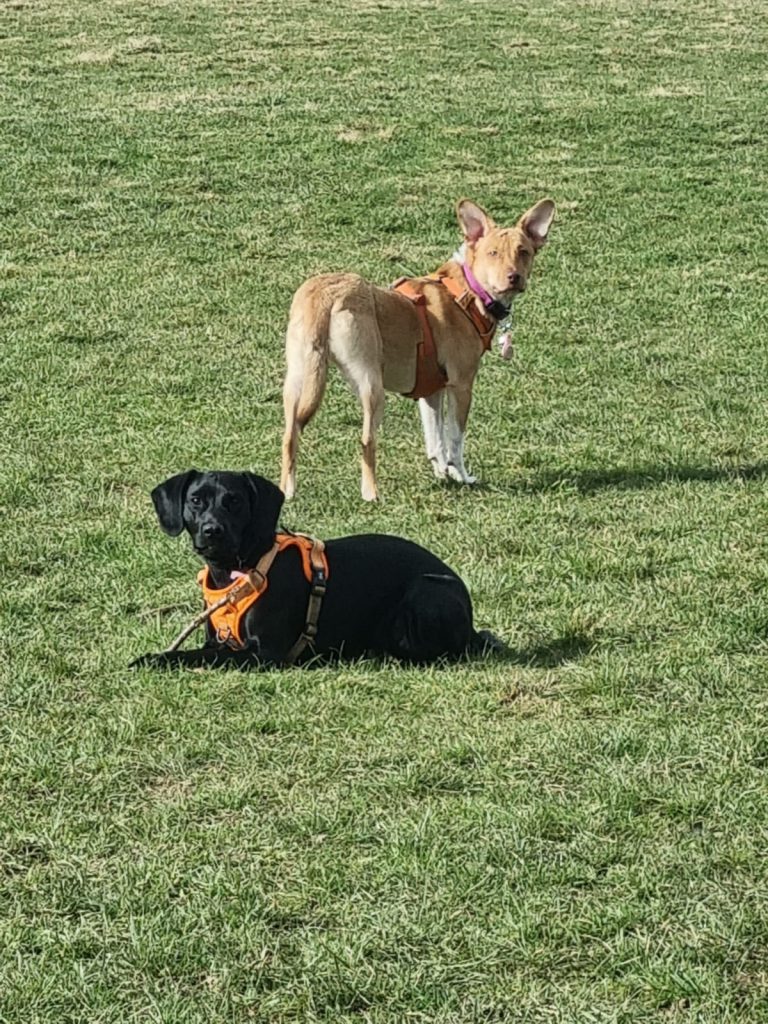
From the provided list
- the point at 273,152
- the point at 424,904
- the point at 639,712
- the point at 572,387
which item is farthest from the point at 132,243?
the point at 424,904

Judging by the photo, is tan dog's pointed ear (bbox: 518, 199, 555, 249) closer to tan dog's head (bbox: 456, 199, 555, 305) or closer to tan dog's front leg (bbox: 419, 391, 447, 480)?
tan dog's head (bbox: 456, 199, 555, 305)

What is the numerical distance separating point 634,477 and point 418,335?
59.8 inches

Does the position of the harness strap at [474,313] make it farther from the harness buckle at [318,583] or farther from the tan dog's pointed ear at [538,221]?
the harness buckle at [318,583]

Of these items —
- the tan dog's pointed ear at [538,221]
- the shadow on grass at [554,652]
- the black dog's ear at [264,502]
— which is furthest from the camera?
the tan dog's pointed ear at [538,221]

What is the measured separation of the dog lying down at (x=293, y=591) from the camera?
605cm

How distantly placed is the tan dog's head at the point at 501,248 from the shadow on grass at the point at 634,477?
1.11 meters

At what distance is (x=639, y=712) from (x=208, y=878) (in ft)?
6.30

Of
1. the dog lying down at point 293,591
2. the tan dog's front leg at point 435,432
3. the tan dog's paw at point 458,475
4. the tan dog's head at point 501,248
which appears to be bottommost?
the tan dog's paw at point 458,475

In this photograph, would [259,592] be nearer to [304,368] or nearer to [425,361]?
[304,368]

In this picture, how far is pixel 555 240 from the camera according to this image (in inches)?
621

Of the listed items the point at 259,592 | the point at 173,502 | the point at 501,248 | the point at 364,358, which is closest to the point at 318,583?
the point at 259,592

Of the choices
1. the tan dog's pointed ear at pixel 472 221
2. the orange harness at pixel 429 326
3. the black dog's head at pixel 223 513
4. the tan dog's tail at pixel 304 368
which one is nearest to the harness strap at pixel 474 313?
the orange harness at pixel 429 326

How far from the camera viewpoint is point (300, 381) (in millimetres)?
8477

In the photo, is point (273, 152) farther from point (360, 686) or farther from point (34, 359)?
point (360, 686)
